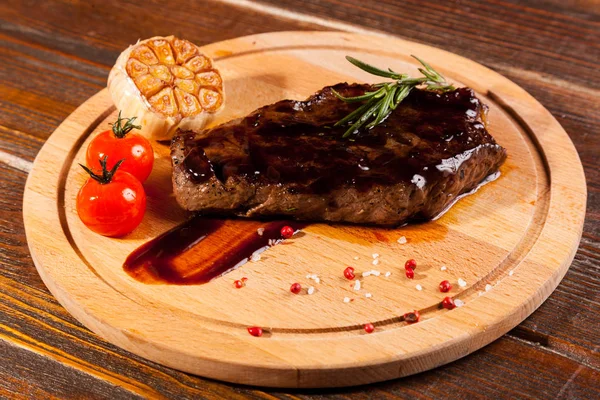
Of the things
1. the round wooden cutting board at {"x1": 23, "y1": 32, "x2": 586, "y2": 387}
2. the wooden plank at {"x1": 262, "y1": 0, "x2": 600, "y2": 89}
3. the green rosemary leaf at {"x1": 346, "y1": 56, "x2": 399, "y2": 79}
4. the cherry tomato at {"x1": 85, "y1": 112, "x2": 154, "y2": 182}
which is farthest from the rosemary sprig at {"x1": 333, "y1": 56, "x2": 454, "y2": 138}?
the wooden plank at {"x1": 262, "y1": 0, "x2": 600, "y2": 89}

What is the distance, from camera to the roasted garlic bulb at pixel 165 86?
4.60 metres

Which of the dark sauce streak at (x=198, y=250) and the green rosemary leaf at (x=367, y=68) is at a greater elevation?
the green rosemary leaf at (x=367, y=68)

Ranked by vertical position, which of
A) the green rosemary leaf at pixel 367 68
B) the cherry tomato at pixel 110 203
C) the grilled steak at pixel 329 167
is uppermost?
the green rosemary leaf at pixel 367 68

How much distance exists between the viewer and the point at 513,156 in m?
4.78

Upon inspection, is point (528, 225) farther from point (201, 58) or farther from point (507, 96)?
point (201, 58)

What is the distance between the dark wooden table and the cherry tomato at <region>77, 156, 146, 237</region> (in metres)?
0.47

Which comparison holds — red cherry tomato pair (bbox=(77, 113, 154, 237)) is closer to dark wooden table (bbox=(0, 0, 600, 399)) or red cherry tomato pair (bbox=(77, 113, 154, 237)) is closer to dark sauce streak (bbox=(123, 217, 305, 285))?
dark sauce streak (bbox=(123, 217, 305, 285))

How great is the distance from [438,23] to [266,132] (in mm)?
2889

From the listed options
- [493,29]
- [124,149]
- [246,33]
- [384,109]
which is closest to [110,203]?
[124,149]

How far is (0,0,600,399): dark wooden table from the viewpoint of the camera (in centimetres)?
354

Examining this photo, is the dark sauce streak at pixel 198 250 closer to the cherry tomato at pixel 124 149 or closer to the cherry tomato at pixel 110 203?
the cherry tomato at pixel 110 203

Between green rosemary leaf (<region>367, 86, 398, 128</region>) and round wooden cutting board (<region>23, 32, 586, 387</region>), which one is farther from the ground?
green rosemary leaf (<region>367, 86, 398, 128</region>)

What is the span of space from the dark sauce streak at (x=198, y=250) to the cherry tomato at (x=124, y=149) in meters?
0.46

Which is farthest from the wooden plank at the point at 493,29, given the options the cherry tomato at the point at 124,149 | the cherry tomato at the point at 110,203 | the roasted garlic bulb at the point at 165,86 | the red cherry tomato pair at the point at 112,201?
the cherry tomato at the point at 110,203
